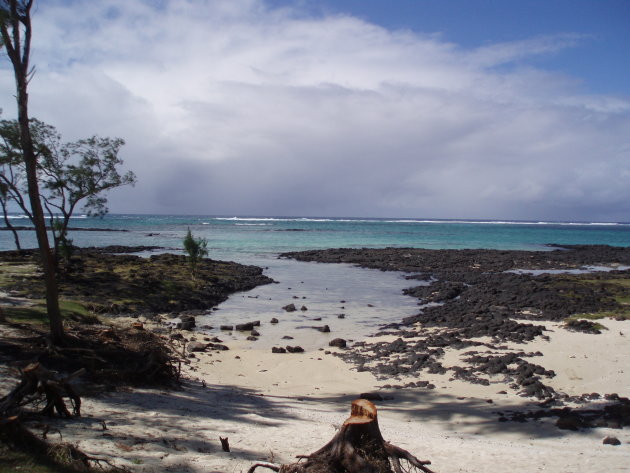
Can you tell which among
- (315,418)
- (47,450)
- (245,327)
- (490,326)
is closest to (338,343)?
(245,327)

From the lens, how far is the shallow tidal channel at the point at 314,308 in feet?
55.5

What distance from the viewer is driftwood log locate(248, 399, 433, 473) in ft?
15.5

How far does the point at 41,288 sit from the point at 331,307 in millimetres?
13646

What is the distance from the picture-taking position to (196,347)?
45.2ft

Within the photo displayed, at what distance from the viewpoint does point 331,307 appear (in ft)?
75.0

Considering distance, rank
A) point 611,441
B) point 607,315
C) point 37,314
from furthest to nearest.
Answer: point 607,315
point 37,314
point 611,441

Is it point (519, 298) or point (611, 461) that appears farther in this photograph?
point (519, 298)

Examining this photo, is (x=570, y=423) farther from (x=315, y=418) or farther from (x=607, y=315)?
(x=607, y=315)

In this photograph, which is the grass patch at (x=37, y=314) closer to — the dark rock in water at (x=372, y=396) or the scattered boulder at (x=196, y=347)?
the scattered boulder at (x=196, y=347)

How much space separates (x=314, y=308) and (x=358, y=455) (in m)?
17.8

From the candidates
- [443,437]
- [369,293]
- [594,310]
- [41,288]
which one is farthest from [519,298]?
[41,288]

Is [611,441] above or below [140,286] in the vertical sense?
above

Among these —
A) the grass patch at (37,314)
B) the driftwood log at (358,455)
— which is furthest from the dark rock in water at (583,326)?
the grass patch at (37,314)

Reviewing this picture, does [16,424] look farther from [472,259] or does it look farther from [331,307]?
[472,259]
